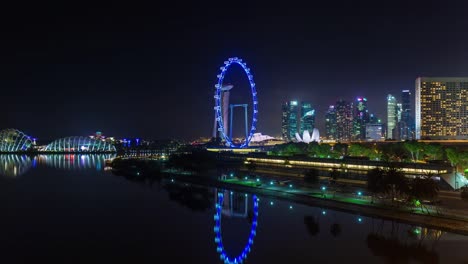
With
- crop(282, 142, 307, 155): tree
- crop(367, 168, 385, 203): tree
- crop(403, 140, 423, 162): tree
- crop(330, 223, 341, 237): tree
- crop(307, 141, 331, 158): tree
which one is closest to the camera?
crop(330, 223, 341, 237): tree

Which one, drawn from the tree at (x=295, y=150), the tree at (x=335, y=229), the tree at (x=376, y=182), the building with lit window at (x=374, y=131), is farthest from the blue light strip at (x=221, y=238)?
the building with lit window at (x=374, y=131)

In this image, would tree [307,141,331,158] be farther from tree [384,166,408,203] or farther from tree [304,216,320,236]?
tree [304,216,320,236]

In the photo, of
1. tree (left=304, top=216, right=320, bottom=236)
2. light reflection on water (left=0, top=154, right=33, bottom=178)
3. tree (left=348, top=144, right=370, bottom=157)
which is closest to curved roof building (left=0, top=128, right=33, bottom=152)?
light reflection on water (left=0, top=154, right=33, bottom=178)

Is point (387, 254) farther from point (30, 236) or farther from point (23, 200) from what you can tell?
point (23, 200)

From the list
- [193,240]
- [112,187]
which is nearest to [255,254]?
[193,240]

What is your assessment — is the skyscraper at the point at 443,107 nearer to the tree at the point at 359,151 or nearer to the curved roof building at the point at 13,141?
the tree at the point at 359,151

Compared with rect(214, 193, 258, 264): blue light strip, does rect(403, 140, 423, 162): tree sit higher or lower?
higher
